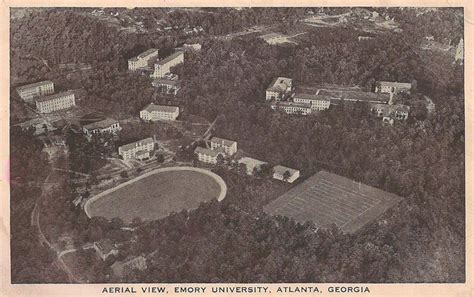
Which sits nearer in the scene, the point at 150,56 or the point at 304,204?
the point at 304,204

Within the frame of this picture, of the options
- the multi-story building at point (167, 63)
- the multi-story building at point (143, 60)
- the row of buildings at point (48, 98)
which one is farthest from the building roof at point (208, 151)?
the row of buildings at point (48, 98)

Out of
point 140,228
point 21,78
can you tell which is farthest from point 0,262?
point 21,78

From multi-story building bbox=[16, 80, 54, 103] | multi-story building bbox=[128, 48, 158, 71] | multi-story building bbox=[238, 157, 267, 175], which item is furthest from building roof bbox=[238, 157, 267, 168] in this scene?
multi-story building bbox=[16, 80, 54, 103]

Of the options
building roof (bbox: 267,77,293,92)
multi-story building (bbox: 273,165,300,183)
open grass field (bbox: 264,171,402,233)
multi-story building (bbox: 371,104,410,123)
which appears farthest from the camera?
building roof (bbox: 267,77,293,92)

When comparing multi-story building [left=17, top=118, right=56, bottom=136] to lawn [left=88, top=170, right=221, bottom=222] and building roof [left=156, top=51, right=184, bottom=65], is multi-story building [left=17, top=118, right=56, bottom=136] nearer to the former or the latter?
lawn [left=88, top=170, right=221, bottom=222]

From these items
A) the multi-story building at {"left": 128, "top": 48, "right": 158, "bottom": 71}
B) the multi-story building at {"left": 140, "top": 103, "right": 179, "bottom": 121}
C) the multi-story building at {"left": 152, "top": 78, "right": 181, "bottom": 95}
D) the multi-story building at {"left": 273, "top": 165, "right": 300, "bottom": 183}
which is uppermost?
the multi-story building at {"left": 128, "top": 48, "right": 158, "bottom": 71}

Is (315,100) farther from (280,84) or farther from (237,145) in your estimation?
(237,145)
